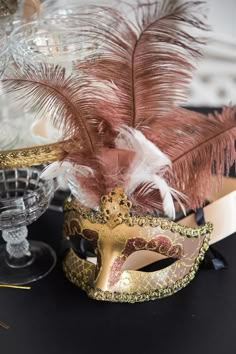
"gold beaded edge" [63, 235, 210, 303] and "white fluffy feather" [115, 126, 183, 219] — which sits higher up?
"white fluffy feather" [115, 126, 183, 219]

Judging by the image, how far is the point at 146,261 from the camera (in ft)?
2.15

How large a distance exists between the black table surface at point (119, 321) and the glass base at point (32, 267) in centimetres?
2

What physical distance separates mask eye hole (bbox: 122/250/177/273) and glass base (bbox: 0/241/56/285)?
108 millimetres

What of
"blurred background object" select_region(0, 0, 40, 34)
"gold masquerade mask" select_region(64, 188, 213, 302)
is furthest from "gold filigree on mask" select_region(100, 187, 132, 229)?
"blurred background object" select_region(0, 0, 40, 34)

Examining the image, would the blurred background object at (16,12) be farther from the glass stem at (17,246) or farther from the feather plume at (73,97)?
the glass stem at (17,246)

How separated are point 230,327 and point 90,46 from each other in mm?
336

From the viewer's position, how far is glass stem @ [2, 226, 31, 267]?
0.68 m

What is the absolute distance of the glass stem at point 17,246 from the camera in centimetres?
68

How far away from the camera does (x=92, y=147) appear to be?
0.58m

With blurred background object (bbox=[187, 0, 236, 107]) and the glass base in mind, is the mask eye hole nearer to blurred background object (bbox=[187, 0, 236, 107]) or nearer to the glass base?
the glass base

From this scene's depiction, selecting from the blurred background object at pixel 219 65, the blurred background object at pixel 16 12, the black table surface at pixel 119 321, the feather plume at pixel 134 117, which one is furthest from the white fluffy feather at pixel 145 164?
the blurred background object at pixel 219 65

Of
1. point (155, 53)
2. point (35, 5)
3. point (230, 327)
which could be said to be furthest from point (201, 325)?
point (35, 5)

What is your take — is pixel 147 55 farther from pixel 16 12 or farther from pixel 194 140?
pixel 16 12

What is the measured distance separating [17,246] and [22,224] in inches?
2.0
